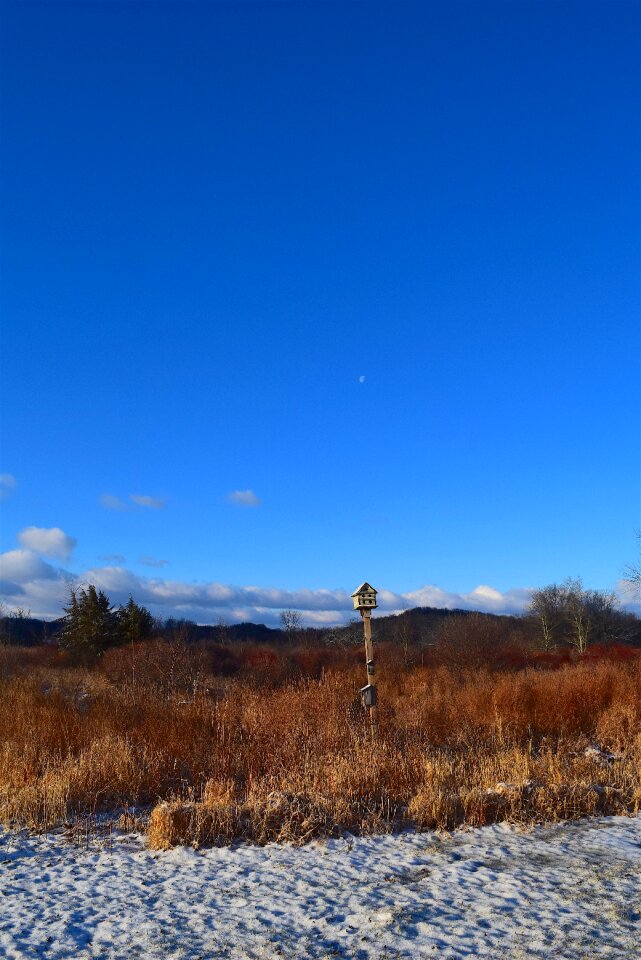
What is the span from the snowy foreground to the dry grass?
15.6 inches

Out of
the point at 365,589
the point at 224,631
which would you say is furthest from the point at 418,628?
the point at 365,589

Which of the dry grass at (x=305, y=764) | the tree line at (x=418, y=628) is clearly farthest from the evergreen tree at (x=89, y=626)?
the dry grass at (x=305, y=764)

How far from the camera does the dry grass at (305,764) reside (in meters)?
6.60

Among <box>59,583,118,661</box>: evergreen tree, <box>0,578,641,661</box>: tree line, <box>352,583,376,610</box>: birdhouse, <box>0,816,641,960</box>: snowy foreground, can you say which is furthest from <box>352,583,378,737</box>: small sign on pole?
<box>59,583,118,661</box>: evergreen tree

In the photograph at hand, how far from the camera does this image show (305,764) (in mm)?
7859

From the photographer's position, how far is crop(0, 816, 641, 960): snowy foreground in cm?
405

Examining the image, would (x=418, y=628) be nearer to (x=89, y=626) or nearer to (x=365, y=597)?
(x=89, y=626)

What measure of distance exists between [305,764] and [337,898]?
3112 millimetres

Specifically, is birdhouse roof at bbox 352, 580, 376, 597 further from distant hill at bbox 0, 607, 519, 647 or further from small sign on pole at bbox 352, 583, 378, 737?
distant hill at bbox 0, 607, 519, 647

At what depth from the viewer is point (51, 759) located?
28.1ft

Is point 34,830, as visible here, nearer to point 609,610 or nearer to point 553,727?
point 553,727

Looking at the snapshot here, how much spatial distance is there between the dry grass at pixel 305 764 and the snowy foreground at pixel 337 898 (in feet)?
1.30

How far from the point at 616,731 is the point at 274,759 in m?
6.29

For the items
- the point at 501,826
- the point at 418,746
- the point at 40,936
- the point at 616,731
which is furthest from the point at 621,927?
the point at 616,731
